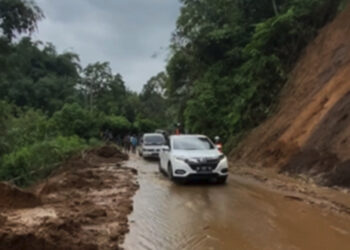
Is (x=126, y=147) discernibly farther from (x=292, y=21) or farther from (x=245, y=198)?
(x=245, y=198)

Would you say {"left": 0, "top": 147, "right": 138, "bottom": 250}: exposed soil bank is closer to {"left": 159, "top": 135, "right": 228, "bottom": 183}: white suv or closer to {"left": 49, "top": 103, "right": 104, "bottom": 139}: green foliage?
{"left": 159, "top": 135, "right": 228, "bottom": 183}: white suv

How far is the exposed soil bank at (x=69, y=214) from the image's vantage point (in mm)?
6789

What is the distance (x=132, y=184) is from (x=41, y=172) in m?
6.90

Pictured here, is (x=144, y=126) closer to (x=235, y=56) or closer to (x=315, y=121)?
(x=235, y=56)

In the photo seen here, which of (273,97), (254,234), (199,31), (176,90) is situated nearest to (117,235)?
(254,234)

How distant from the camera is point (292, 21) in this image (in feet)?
80.5

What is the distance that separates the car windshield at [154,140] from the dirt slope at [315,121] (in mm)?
7393

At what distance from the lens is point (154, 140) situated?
30328mm

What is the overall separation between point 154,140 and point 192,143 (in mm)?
14483

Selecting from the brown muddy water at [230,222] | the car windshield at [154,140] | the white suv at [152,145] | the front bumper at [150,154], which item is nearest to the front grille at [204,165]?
the brown muddy water at [230,222]

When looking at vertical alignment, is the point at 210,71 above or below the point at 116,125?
above

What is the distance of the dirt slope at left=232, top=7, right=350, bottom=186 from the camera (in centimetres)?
1462

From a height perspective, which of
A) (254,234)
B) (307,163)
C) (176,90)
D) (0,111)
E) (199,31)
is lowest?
(254,234)

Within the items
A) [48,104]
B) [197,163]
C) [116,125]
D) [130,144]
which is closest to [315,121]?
[197,163]
